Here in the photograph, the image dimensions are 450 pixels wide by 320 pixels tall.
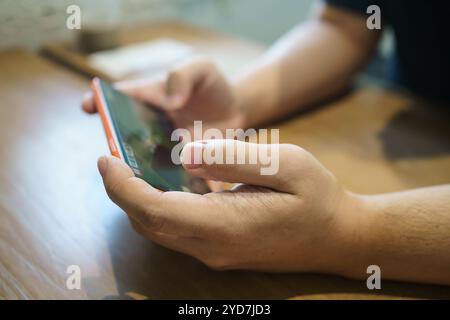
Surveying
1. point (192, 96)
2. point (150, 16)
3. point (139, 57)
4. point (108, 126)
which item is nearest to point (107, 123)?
point (108, 126)

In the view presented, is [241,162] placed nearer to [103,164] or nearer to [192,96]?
[103,164]

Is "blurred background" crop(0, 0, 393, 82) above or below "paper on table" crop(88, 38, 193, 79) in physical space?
above

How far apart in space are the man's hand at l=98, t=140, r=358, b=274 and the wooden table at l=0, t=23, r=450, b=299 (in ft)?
0.13

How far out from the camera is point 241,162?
0.39 m

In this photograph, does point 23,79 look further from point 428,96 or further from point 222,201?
point 428,96

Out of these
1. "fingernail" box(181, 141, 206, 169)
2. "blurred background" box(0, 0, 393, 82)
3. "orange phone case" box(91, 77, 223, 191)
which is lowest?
"fingernail" box(181, 141, 206, 169)

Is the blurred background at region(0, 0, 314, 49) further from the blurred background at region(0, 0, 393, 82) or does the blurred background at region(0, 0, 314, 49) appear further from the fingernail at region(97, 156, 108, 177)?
the fingernail at region(97, 156, 108, 177)

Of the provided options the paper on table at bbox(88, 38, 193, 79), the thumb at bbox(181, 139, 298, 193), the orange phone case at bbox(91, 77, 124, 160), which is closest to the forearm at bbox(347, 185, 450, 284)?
the thumb at bbox(181, 139, 298, 193)

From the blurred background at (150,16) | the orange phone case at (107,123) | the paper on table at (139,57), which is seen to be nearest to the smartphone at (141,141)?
the orange phone case at (107,123)

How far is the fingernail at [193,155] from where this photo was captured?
39cm

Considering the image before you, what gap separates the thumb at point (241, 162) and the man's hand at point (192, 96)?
284 millimetres

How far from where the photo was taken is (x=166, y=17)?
4.68ft

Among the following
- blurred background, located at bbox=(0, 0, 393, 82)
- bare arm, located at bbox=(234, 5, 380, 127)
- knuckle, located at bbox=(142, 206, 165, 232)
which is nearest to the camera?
knuckle, located at bbox=(142, 206, 165, 232)

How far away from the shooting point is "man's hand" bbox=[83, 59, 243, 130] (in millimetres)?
662
